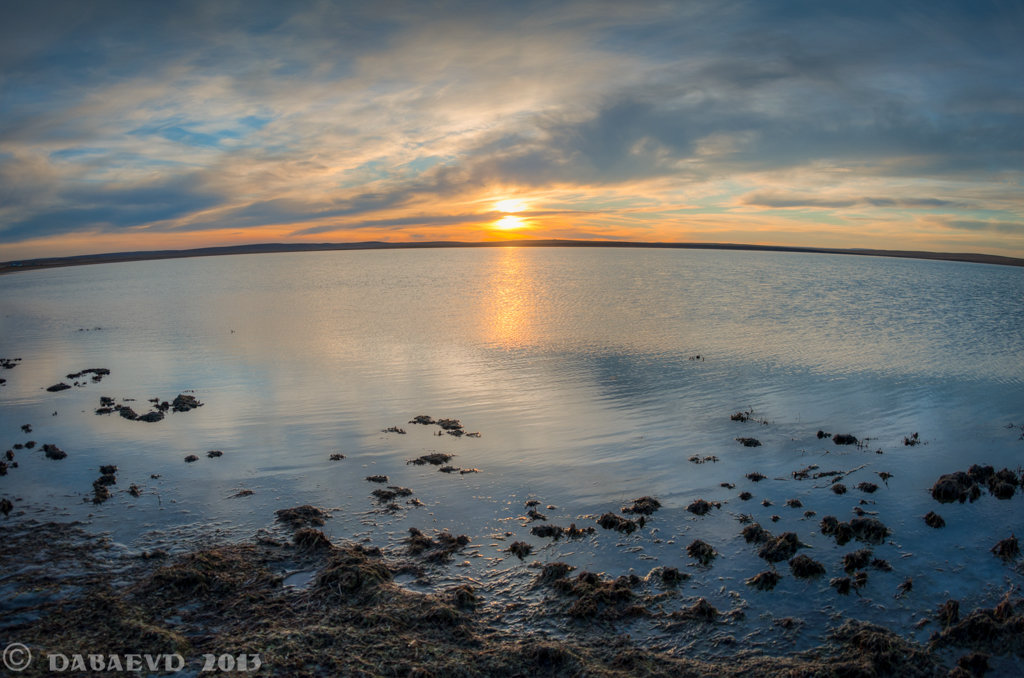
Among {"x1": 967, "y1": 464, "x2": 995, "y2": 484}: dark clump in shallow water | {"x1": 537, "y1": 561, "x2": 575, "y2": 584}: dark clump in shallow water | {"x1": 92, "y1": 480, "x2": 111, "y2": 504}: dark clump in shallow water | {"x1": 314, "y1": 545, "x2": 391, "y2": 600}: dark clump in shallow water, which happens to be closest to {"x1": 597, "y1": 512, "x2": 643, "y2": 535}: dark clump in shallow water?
{"x1": 537, "y1": 561, "x2": 575, "y2": 584}: dark clump in shallow water

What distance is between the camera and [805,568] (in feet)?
36.4

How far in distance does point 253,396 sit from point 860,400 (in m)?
27.2

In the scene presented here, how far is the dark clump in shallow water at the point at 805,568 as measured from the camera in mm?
11047

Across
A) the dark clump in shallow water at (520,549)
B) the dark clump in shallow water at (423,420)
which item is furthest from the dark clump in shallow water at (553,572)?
the dark clump in shallow water at (423,420)

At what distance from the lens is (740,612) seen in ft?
32.5

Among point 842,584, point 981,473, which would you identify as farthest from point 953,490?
point 842,584

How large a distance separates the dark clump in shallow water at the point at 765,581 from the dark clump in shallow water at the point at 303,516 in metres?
9.77

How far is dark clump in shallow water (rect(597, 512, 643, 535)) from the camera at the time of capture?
1301 centimetres

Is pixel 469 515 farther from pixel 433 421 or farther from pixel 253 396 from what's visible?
pixel 253 396

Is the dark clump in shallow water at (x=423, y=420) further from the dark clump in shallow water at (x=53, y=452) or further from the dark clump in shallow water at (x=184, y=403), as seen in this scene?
the dark clump in shallow water at (x=53, y=452)

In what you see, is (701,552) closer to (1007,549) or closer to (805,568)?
(805,568)

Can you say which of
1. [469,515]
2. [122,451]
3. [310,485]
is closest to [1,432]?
[122,451]

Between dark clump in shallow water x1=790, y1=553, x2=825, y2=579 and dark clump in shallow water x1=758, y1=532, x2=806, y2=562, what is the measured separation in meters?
0.42

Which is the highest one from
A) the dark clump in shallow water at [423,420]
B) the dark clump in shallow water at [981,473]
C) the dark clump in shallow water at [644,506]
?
the dark clump in shallow water at [423,420]
